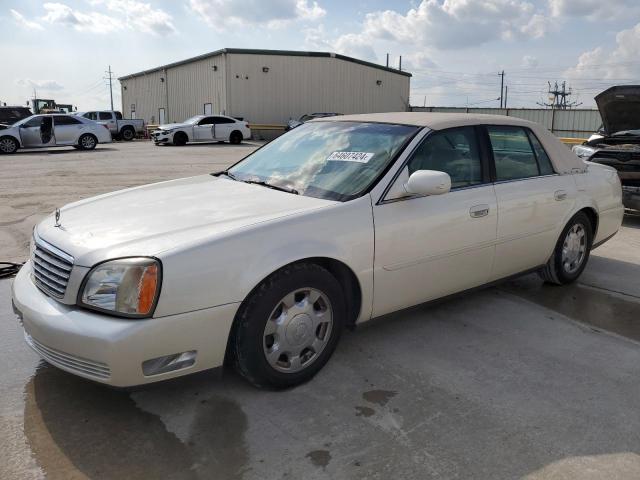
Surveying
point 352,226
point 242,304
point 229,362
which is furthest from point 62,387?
point 352,226

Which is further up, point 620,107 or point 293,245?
point 620,107

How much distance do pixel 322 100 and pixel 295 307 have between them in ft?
111

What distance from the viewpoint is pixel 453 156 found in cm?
386

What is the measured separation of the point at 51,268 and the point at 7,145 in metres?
20.1

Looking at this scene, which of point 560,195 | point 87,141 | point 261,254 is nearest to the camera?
point 261,254

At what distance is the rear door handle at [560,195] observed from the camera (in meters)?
4.48

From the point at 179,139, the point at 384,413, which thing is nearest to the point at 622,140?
the point at 384,413

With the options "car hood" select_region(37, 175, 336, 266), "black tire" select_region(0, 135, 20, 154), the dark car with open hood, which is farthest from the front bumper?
"black tire" select_region(0, 135, 20, 154)

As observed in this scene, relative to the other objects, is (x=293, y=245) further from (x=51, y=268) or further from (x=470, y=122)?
(x=470, y=122)

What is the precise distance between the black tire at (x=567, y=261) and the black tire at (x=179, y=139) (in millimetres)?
22328

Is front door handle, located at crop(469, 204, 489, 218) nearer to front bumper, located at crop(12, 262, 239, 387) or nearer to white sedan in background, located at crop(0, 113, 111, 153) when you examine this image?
front bumper, located at crop(12, 262, 239, 387)

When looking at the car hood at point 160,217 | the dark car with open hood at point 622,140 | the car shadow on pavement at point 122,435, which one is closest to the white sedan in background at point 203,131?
the dark car with open hood at point 622,140

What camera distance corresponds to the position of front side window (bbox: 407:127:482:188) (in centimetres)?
364

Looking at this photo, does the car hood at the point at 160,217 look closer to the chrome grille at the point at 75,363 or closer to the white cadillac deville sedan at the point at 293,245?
the white cadillac deville sedan at the point at 293,245
